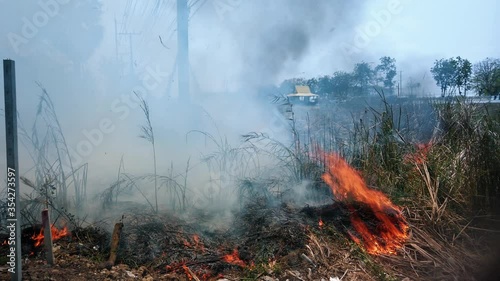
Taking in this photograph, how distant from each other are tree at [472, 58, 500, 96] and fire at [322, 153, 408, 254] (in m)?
4.43

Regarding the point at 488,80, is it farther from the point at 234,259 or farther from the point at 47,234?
the point at 47,234

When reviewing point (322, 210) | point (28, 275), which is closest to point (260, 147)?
point (322, 210)

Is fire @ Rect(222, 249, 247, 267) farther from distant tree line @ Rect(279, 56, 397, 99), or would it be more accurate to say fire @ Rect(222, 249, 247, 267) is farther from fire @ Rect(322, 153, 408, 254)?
distant tree line @ Rect(279, 56, 397, 99)

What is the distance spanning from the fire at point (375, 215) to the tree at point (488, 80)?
14.6 ft

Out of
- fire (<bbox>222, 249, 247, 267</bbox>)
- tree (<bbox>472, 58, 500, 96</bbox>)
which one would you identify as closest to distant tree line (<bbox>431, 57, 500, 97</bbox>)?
tree (<bbox>472, 58, 500, 96</bbox>)

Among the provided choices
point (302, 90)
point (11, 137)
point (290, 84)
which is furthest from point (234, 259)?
point (302, 90)

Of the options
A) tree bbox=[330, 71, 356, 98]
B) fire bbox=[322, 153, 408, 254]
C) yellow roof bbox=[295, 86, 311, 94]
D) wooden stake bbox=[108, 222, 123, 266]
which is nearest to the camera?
wooden stake bbox=[108, 222, 123, 266]

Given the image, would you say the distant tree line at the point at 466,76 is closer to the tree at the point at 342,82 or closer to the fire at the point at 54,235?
the tree at the point at 342,82

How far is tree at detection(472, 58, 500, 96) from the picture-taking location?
332 inches

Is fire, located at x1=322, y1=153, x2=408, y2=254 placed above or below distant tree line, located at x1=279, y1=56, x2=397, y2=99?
below

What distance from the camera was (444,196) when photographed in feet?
16.8

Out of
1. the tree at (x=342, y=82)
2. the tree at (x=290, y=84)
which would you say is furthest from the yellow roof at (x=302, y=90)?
the tree at (x=342, y=82)

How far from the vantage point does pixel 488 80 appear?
914 cm

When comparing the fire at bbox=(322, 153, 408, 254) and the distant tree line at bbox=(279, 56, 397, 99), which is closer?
the fire at bbox=(322, 153, 408, 254)
